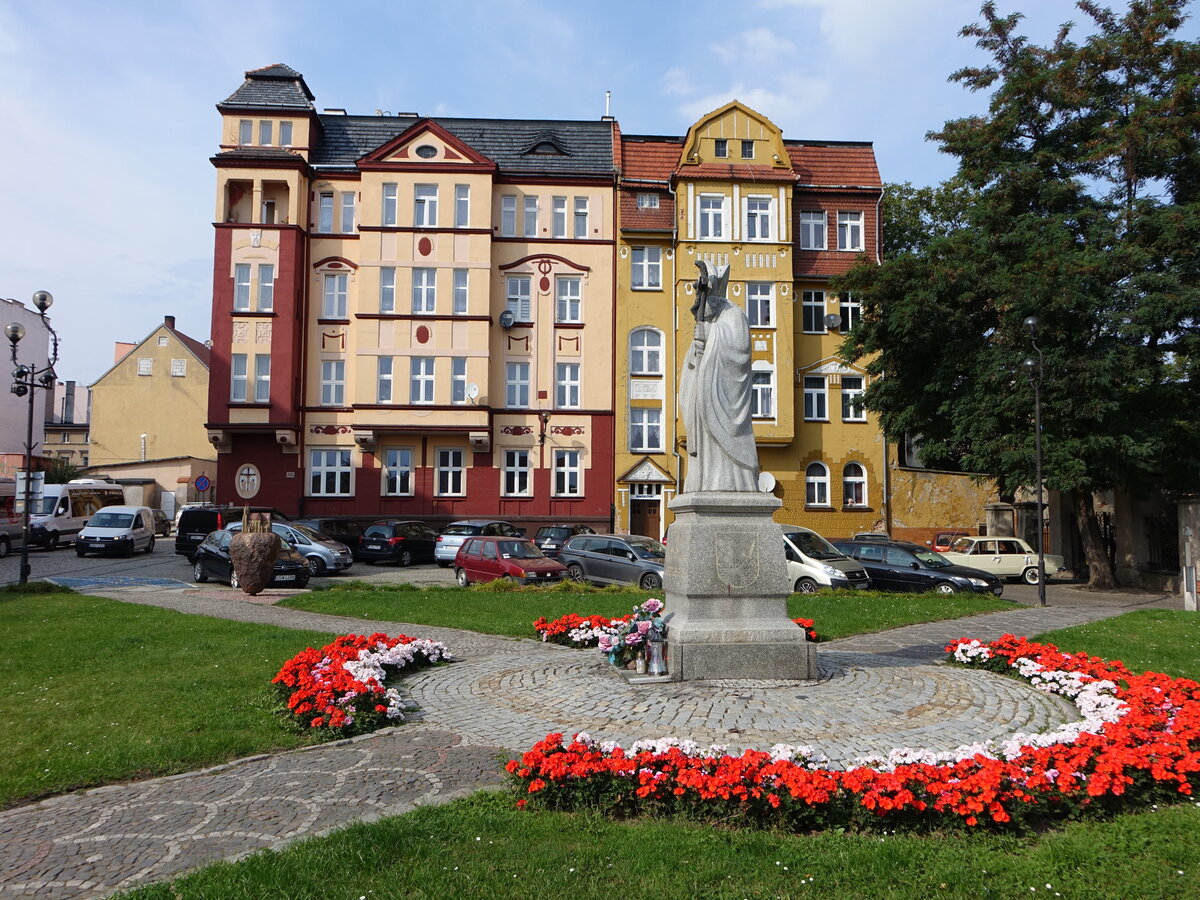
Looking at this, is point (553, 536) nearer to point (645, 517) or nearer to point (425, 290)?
point (645, 517)

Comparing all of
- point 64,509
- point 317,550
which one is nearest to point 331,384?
point 64,509

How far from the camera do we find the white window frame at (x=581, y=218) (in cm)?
3753

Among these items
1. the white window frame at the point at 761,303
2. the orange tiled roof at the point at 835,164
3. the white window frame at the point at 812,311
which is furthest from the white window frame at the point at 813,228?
the white window frame at the point at 761,303

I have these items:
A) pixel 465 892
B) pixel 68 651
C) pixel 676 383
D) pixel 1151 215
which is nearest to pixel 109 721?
pixel 68 651

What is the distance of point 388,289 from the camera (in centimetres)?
3597

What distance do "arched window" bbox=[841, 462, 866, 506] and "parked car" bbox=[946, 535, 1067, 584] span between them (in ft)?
26.0

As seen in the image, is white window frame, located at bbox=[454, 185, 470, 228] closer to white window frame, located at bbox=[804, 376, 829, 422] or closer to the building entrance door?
the building entrance door

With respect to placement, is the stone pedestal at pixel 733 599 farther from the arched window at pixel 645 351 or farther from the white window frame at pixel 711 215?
the white window frame at pixel 711 215

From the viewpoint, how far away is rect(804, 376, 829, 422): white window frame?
3625 centimetres

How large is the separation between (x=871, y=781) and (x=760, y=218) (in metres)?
32.9

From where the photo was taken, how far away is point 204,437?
54.7 metres

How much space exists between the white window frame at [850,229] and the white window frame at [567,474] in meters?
14.3

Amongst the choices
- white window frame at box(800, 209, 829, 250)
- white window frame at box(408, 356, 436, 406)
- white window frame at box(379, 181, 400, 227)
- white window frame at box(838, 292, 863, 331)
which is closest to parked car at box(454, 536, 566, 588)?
white window frame at box(408, 356, 436, 406)

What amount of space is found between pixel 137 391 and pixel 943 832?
2306 inches
